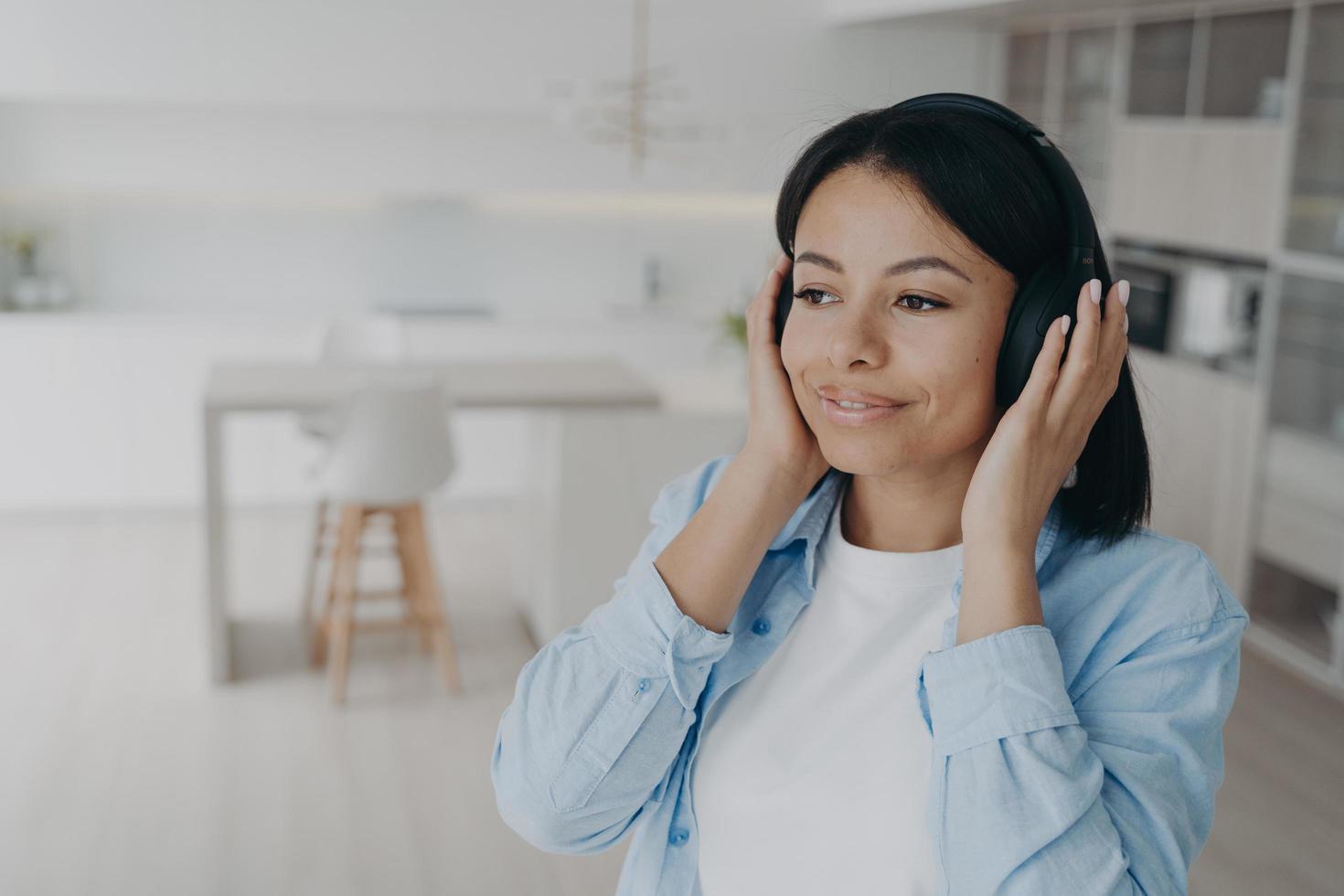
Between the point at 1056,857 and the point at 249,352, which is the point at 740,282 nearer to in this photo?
the point at 249,352

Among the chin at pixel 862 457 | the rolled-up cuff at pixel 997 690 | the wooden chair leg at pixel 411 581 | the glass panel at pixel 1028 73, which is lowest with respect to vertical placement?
the wooden chair leg at pixel 411 581

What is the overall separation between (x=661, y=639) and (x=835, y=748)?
0.16 metres

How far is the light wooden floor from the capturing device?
10.4 ft

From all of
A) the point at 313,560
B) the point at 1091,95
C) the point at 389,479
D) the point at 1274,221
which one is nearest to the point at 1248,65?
the point at 1274,221

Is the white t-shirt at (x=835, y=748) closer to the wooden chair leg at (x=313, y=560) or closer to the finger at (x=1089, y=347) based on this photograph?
the finger at (x=1089, y=347)

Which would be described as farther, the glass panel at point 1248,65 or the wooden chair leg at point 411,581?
the glass panel at point 1248,65

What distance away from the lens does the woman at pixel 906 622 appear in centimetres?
98

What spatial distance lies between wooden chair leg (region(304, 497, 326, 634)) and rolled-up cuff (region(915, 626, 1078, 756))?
12.3 feet

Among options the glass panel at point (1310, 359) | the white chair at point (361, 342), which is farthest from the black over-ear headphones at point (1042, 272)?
the white chair at point (361, 342)

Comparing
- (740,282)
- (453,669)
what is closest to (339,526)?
(453,669)

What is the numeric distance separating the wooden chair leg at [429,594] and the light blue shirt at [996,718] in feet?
9.73

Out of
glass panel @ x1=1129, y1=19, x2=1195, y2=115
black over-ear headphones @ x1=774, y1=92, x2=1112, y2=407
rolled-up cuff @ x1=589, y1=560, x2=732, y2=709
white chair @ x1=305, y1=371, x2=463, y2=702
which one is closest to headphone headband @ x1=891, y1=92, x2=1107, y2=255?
black over-ear headphones @ x1=774, y1=92, x2=1112, y2=407

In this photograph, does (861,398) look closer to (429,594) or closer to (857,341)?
(857,341)

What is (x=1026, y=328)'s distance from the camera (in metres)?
1.03
